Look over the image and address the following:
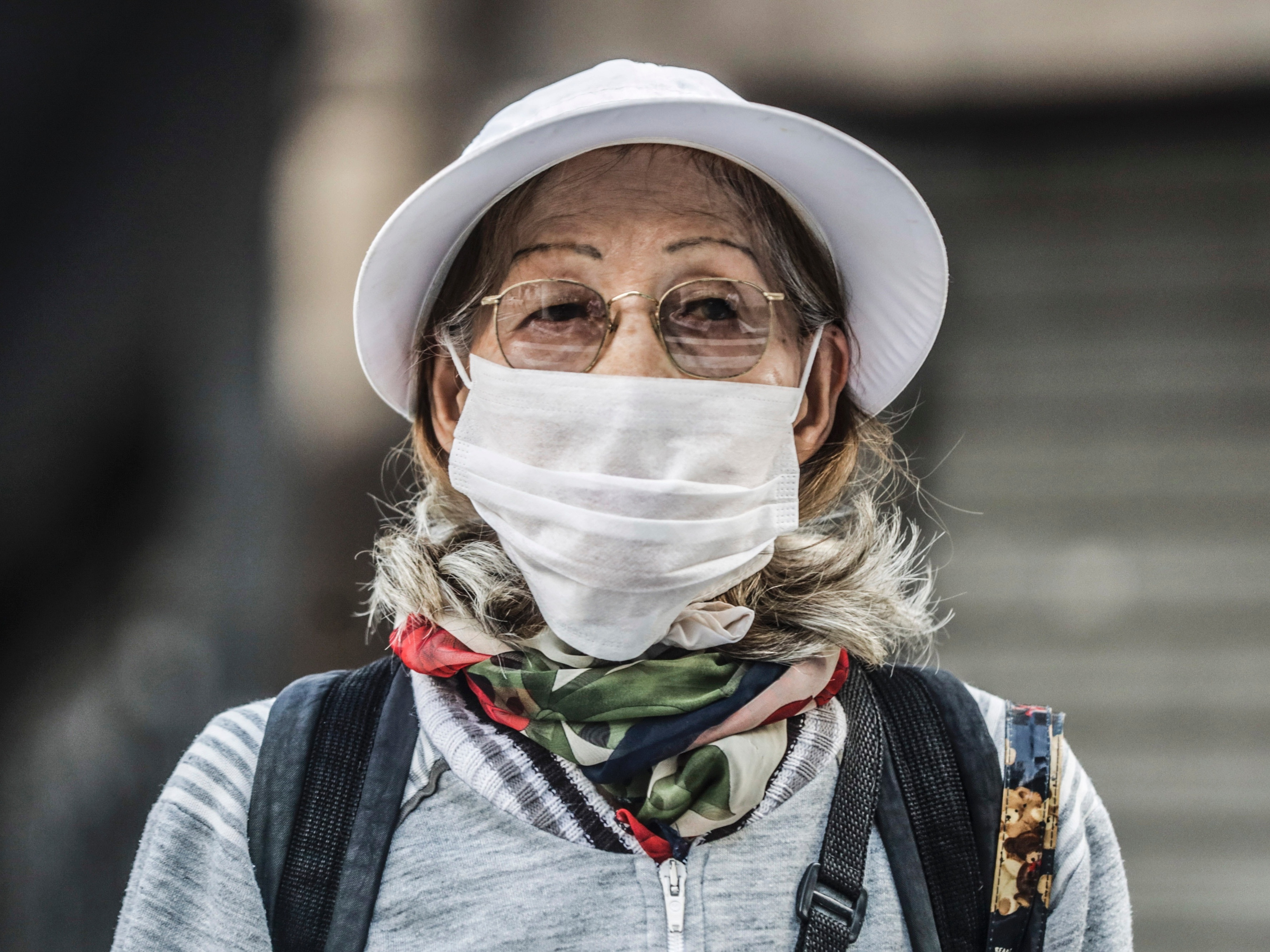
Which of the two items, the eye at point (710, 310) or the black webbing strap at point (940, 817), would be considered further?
the eye at point (710, 310)

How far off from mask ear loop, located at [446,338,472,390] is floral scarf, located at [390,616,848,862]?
0.45 metres

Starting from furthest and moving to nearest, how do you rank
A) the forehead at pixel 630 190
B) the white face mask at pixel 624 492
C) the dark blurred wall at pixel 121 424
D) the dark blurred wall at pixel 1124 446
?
the dark blurred wall at pixel 1124 446 → the dark blurred wall at pixel 121 424 → the forehead at pixel 630 190 → the white face mask at pixel 624 492

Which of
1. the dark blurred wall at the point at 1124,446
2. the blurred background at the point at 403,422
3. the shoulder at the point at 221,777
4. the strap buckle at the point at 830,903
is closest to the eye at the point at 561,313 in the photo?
the shoulder at the point at 221,777

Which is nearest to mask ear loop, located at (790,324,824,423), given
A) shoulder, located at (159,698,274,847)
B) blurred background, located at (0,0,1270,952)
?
shoulder, located at (159,698,274,847)

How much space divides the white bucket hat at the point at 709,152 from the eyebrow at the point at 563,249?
0.12 m

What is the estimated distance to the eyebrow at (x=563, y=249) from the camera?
1587 mm

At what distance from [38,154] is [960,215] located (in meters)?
3.96

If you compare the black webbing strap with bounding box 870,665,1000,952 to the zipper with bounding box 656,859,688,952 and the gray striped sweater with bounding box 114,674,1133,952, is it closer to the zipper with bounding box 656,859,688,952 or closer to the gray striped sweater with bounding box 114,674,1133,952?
the gray striped sweater with bounding box 114,674,1133,952

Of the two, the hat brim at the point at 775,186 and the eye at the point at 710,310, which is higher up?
the hat brim at the point at 775,186

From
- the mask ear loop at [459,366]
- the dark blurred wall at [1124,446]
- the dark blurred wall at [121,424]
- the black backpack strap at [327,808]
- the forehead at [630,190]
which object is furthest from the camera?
the dark blurred wall at [1124,446]

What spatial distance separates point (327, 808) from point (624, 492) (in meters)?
0.64

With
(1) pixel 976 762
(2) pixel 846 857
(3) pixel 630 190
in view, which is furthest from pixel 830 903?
(3) pixel 630 190

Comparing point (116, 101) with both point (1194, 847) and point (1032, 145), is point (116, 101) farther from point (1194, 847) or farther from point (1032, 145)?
point (1194, 847)

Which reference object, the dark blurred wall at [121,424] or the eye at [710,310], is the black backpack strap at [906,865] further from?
the dark blurred wall at [121,424]
